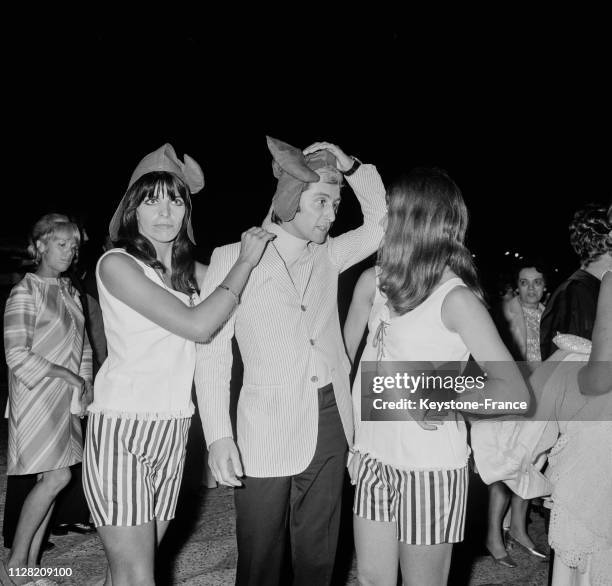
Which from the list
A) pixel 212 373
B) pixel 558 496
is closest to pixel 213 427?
pixel 212 373

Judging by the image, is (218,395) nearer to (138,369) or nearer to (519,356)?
(138,369)

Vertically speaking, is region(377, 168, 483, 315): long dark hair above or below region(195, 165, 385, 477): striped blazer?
above

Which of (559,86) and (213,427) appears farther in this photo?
(559,86)

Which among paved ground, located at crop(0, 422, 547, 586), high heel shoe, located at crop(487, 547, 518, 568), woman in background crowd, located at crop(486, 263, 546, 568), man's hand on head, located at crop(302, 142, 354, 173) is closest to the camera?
man's hand on head, located at crop(302, 142, 354, 173)

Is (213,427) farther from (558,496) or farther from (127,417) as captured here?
(558,496)

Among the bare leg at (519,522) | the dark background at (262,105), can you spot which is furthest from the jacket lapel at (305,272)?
the dark background at (262,105)

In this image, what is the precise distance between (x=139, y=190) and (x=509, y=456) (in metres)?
1.69

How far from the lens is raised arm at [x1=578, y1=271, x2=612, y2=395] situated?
1.97 meters

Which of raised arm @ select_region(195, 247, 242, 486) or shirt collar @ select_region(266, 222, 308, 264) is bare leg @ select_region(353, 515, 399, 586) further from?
shirt collar @ select_region(266, 222, 308, 264)

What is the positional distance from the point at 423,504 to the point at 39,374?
89.3 inches

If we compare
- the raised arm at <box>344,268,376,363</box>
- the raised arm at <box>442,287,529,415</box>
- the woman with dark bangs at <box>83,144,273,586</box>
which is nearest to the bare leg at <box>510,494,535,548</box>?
the raised arm at <box>344,268,376,363</box>

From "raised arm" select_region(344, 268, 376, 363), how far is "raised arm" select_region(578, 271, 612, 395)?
806 mm

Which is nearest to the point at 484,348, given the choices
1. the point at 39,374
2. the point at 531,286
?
the point at 39,374

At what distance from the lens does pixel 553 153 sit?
16578 mm
